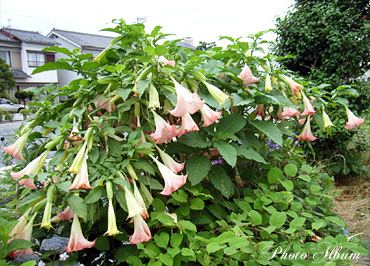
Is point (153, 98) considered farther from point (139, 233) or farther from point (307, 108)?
point (307, 108)

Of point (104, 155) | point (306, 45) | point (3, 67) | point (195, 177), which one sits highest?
point (3, 67)

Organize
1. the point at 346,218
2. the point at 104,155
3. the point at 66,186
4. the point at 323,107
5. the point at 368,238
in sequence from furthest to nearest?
the point at 346,218 < the point at 368,238 < the point at 323,107 < the point at 104,155 < the point at 66,186

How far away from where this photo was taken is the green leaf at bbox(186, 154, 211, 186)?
1.15 meters

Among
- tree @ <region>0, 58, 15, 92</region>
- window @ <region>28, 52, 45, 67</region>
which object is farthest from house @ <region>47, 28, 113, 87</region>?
tree @ <region>0, 58, 15, 92</region>

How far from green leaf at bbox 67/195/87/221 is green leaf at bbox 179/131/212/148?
45cm

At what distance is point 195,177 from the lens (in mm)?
1155

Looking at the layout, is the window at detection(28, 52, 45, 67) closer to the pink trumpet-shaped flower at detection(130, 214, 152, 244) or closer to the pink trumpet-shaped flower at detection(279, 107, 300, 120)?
the pink trumpet-shaped flower at detection(279, 107, 300, 120)

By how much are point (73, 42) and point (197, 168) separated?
2908 centimetres

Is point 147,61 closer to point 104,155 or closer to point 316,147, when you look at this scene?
point 104,155

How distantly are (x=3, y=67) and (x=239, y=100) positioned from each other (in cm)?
2432

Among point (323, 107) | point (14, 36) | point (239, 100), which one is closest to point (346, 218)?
point (323, 107)

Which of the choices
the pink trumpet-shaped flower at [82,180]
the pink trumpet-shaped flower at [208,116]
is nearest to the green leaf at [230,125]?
the pink trumpet-shaped flower at [208,116]

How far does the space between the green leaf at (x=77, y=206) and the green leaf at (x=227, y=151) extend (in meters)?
0.50

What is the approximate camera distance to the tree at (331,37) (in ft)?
11.4
